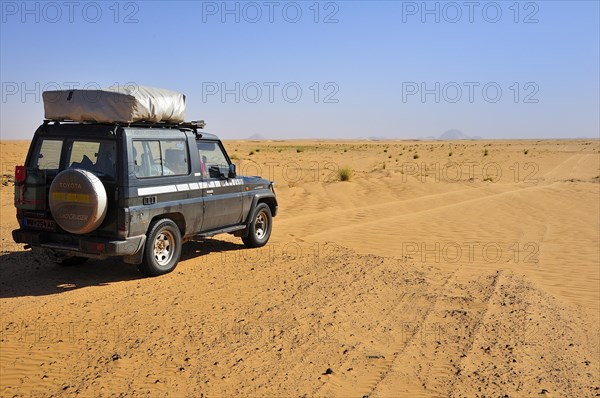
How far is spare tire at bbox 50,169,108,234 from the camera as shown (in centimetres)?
693

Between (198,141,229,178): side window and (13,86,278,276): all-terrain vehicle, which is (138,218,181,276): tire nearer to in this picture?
(13,86,278,276): all-terrain vehicle

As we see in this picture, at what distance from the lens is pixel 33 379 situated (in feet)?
15.9

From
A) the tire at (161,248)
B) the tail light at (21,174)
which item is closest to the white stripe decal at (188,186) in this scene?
the tire at (161,248)

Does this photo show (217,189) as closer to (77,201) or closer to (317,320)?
(77,201)

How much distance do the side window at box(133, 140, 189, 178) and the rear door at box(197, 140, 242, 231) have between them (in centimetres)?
43

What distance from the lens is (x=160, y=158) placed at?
788cm

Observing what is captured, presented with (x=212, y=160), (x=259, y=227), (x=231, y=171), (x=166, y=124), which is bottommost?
(x=259, y=227)

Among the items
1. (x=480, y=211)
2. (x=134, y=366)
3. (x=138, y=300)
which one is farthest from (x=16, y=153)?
(x=134, y=366)

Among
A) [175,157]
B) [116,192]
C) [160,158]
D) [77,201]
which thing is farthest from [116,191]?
[175,157]

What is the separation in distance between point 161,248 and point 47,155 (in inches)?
80.4
